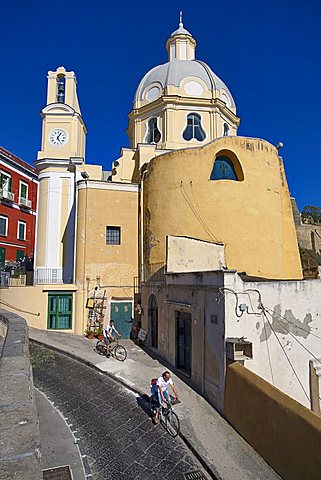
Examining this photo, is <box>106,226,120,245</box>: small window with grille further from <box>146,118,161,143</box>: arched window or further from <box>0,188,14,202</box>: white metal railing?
<box>0,188,14,202</box>: white metal railing

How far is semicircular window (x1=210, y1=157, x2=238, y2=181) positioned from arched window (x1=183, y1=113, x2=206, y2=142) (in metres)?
6.84

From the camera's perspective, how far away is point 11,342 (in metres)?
7.32

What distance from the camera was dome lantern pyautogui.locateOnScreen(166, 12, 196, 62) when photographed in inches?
1122

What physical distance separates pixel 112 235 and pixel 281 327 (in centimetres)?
1173

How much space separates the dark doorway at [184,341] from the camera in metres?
12.3

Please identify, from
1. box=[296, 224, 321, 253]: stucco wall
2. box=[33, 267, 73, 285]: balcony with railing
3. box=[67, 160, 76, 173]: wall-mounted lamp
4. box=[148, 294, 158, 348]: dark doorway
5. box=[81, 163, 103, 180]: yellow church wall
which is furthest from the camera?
box=[296, 224, 321, 253]: stucco wall

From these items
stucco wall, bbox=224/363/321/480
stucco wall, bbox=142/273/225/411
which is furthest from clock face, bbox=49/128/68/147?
stucco wall, bbox=224/363/321/480

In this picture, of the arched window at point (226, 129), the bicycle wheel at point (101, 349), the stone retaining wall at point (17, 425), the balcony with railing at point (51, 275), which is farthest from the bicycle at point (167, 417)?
the arched window at point (226, 129)

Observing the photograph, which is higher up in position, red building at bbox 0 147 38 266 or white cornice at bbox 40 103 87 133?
white cornice at bbox 40 103 87 133

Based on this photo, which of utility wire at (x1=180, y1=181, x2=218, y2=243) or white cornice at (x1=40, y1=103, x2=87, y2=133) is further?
white cornice at (x1=40, y1=103, x2=87, y2=133)

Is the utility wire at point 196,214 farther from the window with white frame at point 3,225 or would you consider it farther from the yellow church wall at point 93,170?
the window with white frame at point 3,225

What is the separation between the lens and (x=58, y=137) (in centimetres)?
2366

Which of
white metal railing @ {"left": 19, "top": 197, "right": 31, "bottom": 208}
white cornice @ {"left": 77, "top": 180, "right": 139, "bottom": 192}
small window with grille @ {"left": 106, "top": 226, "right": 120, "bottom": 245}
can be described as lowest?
small window with grille @ {"left": 106, "top": 226, "right": 120, "bottom": 245}

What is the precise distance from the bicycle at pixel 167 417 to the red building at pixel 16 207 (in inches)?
794
